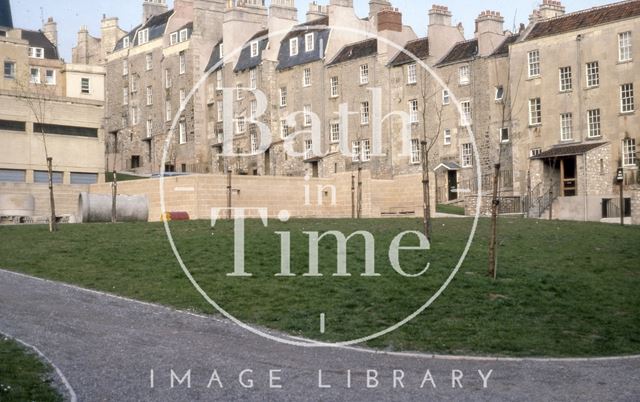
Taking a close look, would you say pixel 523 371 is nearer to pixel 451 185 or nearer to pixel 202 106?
pixel 451 185

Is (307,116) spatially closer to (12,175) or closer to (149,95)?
(149,95)

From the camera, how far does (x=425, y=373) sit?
694 inches

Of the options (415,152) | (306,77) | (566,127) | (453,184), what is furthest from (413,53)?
(566,127)

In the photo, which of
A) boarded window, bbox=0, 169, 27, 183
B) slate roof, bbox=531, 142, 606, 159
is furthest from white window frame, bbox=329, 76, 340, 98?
boarded window, bbox=0, 169, 27, 183

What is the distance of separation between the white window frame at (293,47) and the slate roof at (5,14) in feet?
137

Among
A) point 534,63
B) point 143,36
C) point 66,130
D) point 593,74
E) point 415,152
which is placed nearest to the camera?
point 593,74

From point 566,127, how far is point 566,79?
3005 millimetres

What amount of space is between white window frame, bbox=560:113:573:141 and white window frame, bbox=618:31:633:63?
498cm

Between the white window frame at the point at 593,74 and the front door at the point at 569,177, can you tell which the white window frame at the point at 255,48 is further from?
the front door at the point at 569,177

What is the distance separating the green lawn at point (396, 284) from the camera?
2178 centimetres

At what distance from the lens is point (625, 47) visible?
6219 centimetres

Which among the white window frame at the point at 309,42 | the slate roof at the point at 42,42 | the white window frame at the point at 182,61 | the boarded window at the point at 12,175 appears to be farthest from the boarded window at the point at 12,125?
the slate roof at the point at 42,42

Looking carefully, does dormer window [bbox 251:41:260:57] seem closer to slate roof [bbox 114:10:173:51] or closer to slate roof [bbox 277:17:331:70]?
slate roof [bbox 277:17:331:70]

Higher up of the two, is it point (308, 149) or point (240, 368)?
point (308, 149)
